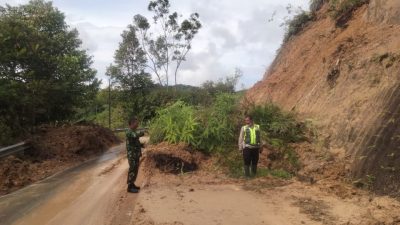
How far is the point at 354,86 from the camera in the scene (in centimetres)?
1416

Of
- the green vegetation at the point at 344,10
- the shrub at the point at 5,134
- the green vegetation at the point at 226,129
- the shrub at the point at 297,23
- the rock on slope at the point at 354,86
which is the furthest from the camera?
the shrub at the point at 297,23

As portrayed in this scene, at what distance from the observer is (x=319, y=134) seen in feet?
46.2

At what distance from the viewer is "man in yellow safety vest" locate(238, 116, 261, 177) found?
13062 mm

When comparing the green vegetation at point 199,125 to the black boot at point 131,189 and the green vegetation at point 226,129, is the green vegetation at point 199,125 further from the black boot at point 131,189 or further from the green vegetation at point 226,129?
the black boot at point 131,189

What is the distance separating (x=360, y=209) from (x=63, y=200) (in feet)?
21.1

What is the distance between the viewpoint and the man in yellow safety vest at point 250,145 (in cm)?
1306

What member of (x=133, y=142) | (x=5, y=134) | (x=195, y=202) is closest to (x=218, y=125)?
(x=133, y=142)

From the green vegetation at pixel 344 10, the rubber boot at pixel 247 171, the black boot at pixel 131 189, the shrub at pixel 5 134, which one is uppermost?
the green vegetation at pixel 344 10

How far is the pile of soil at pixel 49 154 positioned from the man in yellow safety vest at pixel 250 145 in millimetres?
6074

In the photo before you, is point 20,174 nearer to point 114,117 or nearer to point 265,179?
point 265,179

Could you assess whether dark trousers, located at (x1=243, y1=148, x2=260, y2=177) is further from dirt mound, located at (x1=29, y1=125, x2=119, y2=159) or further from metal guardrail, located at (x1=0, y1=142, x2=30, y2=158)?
Result: dirt mound, located at (x1=29, y1=125, x2=119, y2=159)

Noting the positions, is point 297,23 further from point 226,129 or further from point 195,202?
point 195,202

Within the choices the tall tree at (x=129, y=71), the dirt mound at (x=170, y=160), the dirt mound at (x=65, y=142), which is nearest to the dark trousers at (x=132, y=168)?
the dirt mound at (x=170, y=160)

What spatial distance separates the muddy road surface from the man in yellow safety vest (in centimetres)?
49
